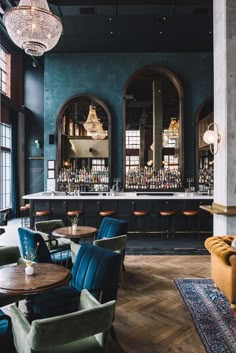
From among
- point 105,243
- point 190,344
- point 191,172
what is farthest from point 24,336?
point 191,172

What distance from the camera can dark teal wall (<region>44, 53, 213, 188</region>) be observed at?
9.61 meters

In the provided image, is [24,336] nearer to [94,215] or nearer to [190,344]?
[190,344]

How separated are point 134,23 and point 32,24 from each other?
4.18 metres

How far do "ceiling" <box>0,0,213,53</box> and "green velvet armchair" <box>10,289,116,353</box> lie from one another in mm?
6879

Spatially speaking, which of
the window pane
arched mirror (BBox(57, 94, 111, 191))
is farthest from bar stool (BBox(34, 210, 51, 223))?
the window pane

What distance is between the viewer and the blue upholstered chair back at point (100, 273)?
289cm

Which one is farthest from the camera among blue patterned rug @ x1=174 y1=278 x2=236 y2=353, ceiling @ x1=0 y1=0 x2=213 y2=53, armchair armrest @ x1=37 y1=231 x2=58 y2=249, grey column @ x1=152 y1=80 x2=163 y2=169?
grey column @ x1=152 y1=80 x2=163 y2=169

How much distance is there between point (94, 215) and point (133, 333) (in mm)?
5000

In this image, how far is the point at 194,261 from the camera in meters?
6.02

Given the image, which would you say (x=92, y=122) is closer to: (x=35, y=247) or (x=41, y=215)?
(x=41, y=215)

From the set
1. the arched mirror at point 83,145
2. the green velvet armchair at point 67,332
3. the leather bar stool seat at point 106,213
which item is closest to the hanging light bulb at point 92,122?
the arched mirror at point 83,145

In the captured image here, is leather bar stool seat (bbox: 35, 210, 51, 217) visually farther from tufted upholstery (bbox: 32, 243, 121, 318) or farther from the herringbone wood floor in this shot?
tufted upholstery (bbox: 32, 243, 121, 318)

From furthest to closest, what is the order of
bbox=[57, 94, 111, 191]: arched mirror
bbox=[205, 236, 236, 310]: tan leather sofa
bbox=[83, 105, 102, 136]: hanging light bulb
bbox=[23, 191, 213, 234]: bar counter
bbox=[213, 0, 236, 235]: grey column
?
bbox=[83, 105, 102, 136]: hanging light bulb
bbox=[57, 94, 111, 191]: arched mirror
bbox=[23, 191, 213, 234]: bar counter
bbox=[213, 0, 236, 235]: grey column
bbox=[205, 236, 236, 310]: tan leather sofa

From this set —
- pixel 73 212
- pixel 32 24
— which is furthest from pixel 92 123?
pixel 32 24
